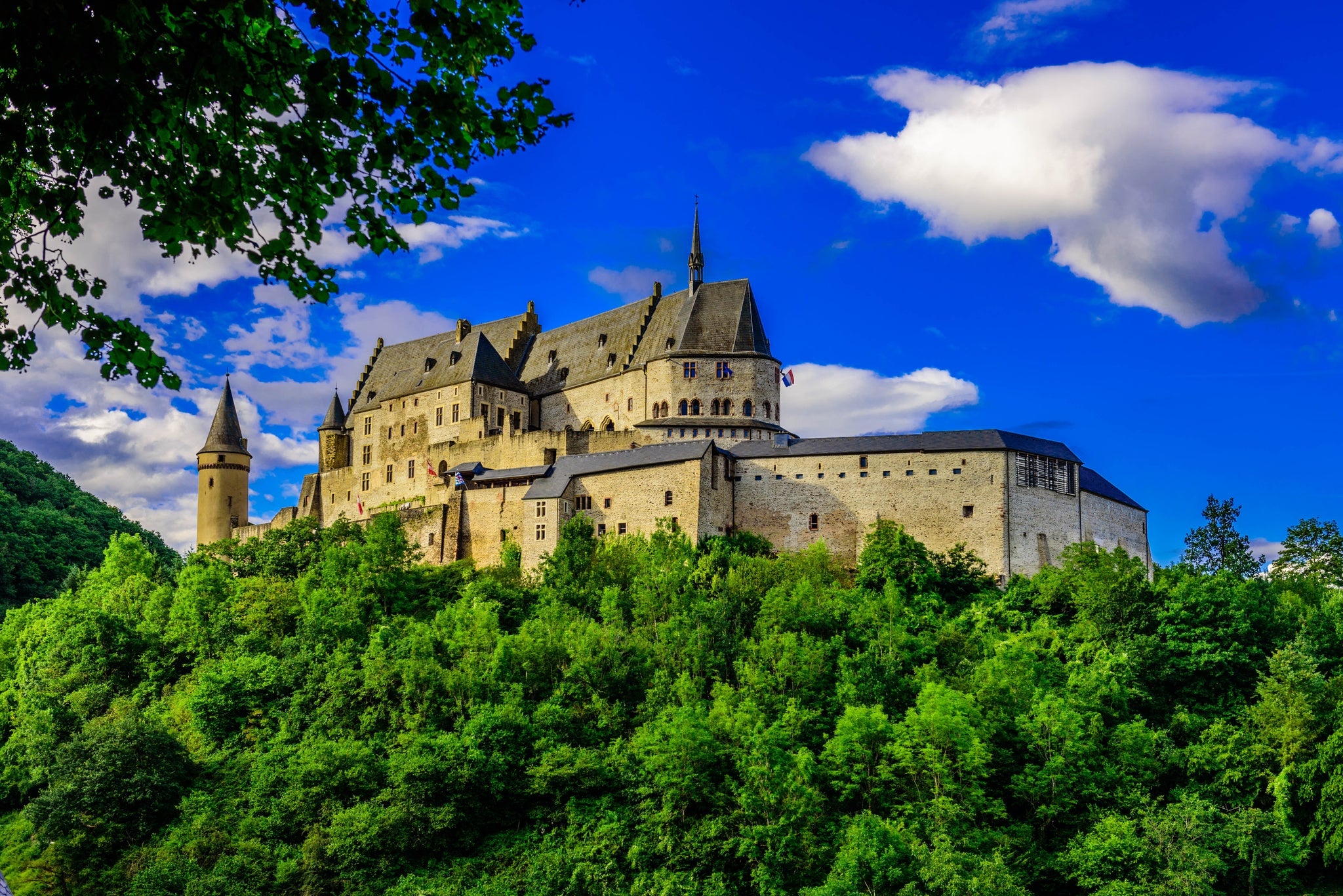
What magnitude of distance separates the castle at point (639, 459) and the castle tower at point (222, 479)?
0.12 m

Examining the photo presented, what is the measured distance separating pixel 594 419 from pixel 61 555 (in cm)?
4468

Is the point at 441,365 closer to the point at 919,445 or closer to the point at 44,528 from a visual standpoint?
the point at 919,445

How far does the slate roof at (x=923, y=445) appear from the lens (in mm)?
55281

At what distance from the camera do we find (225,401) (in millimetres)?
81812

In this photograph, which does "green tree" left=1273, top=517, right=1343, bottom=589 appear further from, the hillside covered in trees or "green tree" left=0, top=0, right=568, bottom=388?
"green tree" left=0, top=0, right=568, bottom=388

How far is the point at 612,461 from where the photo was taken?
58688 millimetres

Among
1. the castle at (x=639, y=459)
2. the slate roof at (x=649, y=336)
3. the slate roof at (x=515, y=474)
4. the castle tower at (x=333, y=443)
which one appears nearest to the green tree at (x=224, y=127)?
the castle at (x=639, y=459)

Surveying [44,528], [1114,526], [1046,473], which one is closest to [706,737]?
[1046,473]

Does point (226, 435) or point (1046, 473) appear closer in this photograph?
point (1046, 473)

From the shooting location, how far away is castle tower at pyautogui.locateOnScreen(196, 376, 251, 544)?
78500mm

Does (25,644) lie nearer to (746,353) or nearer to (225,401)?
(225,401)

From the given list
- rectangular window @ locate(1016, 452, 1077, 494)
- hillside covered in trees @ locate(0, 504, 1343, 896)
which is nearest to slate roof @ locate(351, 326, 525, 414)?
hillside covered in trees @ locate(0, 504, 1343, 896)

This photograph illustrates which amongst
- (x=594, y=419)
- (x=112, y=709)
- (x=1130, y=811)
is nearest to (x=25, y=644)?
(x=112, y=709)

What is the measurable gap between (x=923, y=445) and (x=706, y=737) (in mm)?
19731
